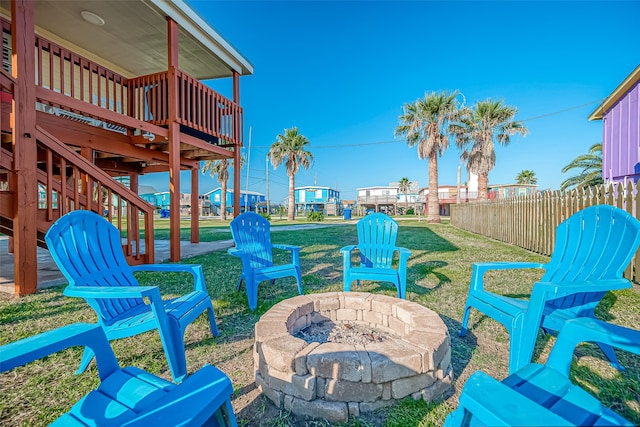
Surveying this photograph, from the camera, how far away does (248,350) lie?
2.18m

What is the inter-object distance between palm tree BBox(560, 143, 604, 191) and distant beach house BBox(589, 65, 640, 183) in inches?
205

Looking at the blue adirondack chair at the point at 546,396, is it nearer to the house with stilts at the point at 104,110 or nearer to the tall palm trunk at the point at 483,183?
the house with stilts at the point at 104,110

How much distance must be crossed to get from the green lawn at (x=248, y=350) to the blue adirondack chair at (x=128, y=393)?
2.01 feet

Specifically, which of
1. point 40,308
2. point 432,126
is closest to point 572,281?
point 40,308

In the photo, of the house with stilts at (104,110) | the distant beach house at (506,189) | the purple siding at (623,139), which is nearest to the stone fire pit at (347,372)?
the house with stilts at (104,110)

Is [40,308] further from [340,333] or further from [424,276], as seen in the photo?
[424,276]

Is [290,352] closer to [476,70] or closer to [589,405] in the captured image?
[589,405]

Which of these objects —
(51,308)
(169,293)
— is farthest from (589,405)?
(51,308)

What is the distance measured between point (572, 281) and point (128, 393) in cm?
257

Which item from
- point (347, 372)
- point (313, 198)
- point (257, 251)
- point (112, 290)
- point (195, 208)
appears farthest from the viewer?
point (313, 198)

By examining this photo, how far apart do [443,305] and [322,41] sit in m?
21.2

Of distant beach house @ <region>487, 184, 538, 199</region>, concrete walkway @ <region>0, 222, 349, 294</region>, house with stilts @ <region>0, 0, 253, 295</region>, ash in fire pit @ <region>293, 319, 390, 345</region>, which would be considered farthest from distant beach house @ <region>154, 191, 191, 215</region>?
distant beach house @ <region>487, 184, 538, 199</region>

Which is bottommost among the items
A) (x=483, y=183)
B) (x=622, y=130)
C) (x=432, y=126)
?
(x=483, y=183)

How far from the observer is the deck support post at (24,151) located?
3268 mm
